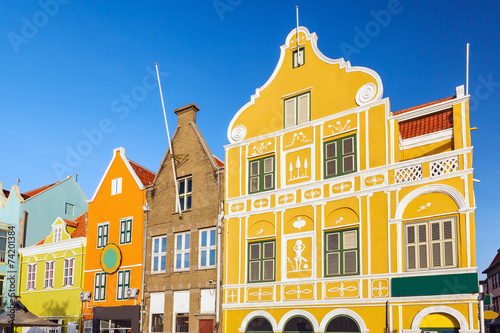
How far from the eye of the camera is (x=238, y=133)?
92.1ft

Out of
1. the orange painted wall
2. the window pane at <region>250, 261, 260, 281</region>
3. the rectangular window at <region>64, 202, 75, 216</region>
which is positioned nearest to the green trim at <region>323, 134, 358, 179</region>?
the window pane at <region>250, 261, 260, 281</region>

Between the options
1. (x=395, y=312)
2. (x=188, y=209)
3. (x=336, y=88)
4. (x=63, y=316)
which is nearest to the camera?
(x=395, y=312)

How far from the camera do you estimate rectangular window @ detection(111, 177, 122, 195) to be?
3388 cm

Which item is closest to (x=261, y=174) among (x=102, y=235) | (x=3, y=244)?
(x=102, y=235)

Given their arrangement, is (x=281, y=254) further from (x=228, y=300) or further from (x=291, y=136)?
(x=291, y=136)

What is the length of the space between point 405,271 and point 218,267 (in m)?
9.63

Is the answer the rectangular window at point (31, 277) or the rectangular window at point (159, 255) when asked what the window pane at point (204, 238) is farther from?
→ the rectangular window at point (31, 277)

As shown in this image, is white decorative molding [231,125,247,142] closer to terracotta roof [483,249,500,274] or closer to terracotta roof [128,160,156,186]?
terracotta roof [128,160,156,186]

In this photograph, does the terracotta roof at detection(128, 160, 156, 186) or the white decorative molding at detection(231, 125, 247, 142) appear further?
the terracotta roof at detection(128, 160, 156, 186)

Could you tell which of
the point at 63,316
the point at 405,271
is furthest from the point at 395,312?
the point at 63,316

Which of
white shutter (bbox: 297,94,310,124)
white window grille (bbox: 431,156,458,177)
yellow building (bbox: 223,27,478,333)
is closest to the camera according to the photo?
yellow building (bbox: 223,27,478,333)

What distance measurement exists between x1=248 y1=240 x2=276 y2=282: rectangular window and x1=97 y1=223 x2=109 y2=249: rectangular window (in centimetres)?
1135

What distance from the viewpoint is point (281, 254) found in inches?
981

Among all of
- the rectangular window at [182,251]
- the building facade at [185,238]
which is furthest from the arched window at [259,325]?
the rectangular window at [182,251]
